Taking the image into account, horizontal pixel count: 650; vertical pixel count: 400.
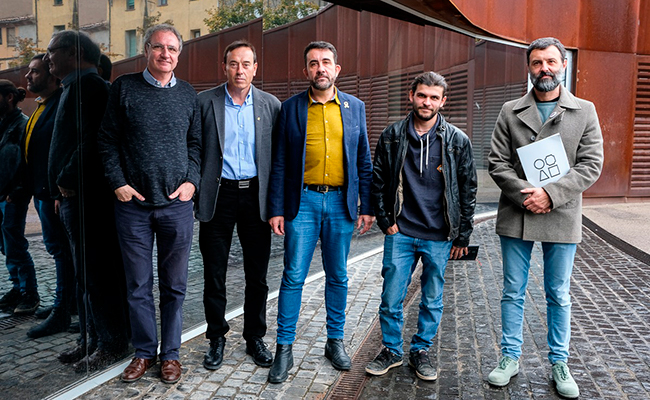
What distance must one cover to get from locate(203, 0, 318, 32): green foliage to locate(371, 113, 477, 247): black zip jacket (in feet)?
5.83

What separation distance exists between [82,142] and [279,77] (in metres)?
2.48

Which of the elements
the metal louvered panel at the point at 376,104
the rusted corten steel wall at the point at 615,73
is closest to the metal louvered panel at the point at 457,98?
the metal louvered panel at the point at 376,104

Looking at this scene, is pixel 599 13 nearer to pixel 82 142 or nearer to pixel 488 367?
pixel 488 367

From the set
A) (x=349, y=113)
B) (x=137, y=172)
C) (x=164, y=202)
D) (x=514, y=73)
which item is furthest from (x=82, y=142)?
(x=514, y=73)

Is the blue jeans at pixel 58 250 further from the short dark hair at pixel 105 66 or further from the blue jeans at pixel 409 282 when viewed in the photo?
the blue jeans at pixel 409 282

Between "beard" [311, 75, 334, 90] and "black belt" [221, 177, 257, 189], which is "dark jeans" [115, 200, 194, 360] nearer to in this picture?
"black belt" [221, 177, 257, 189]

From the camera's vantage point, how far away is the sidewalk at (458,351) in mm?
3910

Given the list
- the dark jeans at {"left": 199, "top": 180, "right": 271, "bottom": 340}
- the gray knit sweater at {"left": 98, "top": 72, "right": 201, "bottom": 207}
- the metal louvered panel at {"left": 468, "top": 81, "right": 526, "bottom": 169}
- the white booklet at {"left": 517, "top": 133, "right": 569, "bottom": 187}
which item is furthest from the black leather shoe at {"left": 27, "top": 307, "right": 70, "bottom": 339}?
the metal louvered panel at {"left": 468, "top": 81, "right": 526, "bottom": 169}

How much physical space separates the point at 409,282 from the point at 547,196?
3.49 ft

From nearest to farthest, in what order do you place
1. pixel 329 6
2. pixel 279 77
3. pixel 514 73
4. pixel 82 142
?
pixel 82 142 < pixel 279 77 < pixel 329 6 < pixel 514 73

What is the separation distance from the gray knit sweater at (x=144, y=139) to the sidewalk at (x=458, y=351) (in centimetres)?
123

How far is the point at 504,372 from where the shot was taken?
4.05m

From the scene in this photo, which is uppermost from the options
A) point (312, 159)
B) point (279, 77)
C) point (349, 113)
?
point (279, 77)

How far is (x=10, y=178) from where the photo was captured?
3359 millimetres
